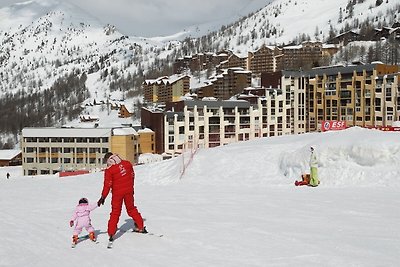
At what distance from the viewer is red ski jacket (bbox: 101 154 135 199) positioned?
275 inches

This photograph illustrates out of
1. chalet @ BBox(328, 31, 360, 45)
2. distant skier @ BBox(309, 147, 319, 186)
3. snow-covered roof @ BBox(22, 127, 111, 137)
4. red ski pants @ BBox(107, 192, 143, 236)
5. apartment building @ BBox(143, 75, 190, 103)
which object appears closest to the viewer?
red ski pants @ BBox(107, 192, 143, 236)

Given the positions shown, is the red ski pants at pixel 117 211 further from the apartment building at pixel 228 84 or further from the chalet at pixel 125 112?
the chalet at pixel 125 112

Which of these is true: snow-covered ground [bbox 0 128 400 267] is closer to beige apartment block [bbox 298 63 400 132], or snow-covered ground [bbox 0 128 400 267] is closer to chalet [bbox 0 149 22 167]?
beige apartment block [bbox 298 63 400 132]

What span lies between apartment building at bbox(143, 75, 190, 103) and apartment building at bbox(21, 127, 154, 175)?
6189 centimetres

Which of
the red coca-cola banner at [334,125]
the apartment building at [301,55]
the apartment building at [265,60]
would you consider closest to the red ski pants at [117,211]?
the red coca-cola banner at [334,125]

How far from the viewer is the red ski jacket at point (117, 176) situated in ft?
22.9

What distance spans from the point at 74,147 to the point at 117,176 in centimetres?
5881

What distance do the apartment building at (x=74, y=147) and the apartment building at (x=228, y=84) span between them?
46.9 m

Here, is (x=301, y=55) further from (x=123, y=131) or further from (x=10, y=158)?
(x=10, y=158)

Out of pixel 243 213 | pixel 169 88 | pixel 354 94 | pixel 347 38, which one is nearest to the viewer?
pixel 243 213

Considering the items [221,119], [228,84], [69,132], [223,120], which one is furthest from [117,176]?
[228,84]

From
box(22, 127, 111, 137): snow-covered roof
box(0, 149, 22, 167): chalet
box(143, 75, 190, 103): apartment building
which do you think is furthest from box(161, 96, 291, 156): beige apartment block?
box(143, 75, 190, 103): apartment building

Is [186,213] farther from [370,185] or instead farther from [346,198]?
[370,185]

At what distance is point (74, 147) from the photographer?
63.1 meters
